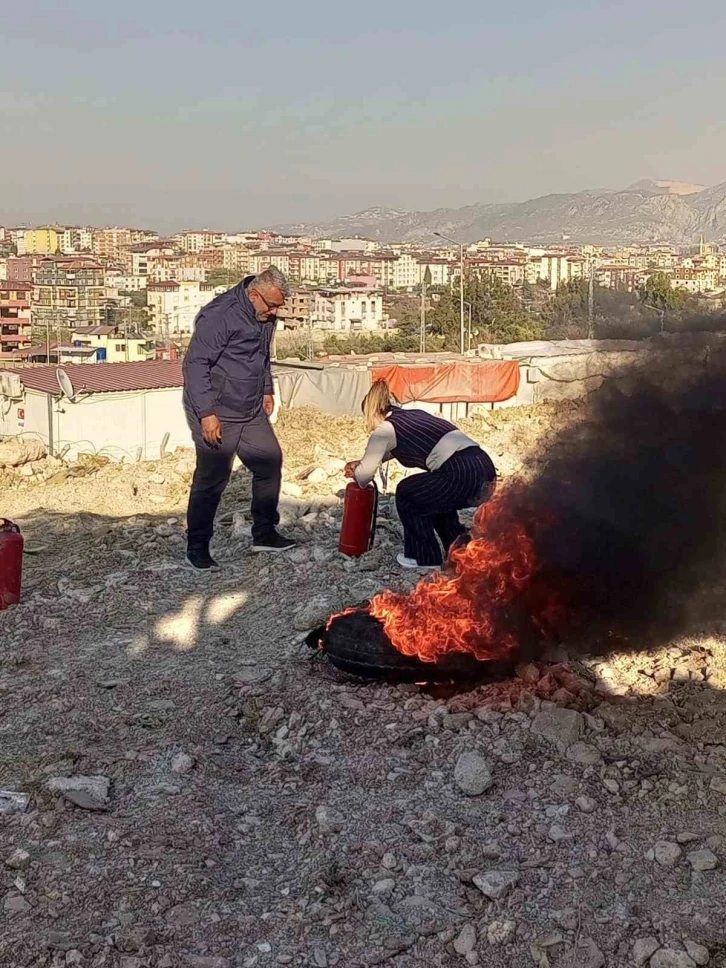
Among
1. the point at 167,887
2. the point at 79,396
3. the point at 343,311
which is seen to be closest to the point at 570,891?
the point at 167,887

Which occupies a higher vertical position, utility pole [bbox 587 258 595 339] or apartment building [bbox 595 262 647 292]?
apartment building [bbox 595 262 647 292]

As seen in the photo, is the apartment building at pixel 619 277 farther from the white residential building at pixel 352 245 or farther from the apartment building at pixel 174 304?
the white residential building at pixel 352 245

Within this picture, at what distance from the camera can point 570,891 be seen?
12.5ft

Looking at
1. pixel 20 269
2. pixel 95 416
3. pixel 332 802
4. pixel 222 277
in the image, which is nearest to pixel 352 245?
pixel 222 277

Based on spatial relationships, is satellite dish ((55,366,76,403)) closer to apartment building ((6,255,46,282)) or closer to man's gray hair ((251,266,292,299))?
man's gray hair ((251,266,292,299))

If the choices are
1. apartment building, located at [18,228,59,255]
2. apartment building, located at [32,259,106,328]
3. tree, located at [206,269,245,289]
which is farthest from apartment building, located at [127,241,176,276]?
apartment building, located at [32,259,106,328]

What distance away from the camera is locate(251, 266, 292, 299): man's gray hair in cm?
748

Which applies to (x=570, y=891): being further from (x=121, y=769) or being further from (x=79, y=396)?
(x=79, y=396)

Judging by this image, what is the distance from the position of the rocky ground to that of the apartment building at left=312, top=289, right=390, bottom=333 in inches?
2877

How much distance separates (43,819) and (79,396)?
20.9 meters

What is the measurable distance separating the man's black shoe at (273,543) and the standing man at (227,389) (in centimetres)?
41

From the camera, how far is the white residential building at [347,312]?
7969 cm

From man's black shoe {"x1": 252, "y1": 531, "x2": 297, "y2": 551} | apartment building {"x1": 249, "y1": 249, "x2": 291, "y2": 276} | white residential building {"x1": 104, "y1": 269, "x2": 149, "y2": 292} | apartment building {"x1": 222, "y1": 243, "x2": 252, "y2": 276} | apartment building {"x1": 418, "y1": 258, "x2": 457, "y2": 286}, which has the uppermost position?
apartment building {"x1": 222, "y1": 243, "x2": 252, "y2": 276}

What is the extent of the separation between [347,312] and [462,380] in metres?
54.7
